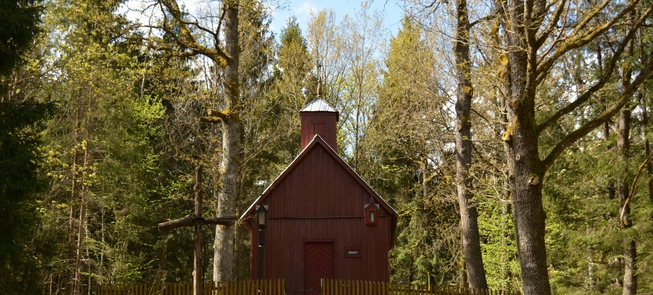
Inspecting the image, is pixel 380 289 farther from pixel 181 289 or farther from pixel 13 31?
pixel 13 31

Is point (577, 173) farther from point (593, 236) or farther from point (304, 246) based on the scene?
point (304, 246)

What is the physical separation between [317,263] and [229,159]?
233 inches

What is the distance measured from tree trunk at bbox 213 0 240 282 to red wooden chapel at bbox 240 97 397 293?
4207mm

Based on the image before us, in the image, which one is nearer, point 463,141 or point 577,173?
point 463,141

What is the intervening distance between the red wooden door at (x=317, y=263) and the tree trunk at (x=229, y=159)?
174 inches

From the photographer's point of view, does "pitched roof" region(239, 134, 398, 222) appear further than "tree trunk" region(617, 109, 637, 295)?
Yes

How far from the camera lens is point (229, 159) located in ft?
42.1

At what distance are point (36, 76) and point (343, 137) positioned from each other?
1519 cm

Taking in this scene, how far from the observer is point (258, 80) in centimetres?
2639

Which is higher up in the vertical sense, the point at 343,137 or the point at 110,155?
the point at 343,137

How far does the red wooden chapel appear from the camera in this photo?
56.8ft

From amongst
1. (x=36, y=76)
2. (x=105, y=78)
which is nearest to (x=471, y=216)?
(x=105, y=78)

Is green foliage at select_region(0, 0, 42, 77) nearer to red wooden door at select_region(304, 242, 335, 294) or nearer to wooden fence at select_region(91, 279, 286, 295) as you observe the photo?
wooden fence at select_region(91, 279, 286, 295)

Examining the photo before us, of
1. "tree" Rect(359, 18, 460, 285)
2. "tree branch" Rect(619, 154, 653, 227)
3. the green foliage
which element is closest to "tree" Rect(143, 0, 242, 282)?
the green foliage
